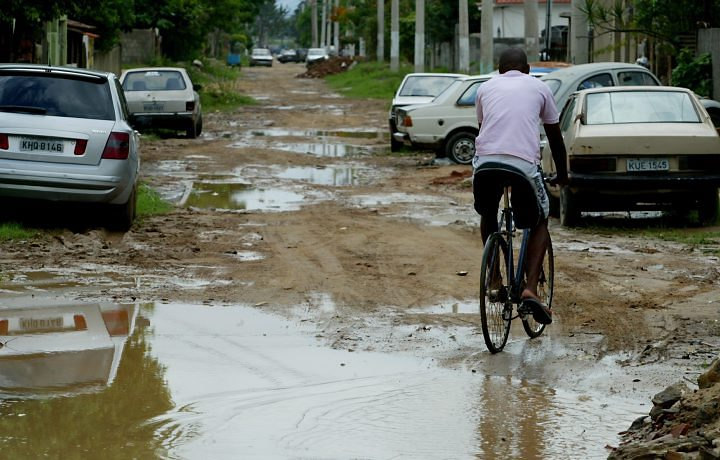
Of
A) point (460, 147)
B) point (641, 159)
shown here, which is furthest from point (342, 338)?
point (460, 147)

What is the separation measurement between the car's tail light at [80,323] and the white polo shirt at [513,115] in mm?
2832

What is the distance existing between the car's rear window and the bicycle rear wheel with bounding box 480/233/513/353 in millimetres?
Answer: 6007

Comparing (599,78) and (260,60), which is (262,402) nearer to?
(599,78)

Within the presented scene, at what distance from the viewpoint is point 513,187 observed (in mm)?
7727

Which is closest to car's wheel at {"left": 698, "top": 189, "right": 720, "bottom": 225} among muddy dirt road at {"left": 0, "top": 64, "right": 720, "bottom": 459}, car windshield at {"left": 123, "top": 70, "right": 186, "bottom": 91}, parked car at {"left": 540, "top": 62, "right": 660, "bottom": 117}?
muddy dirt road at {"left": 0, "top": 64, "right": 720, "bottom": 459}

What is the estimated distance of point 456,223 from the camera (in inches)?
557

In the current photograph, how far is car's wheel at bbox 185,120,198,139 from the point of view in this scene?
27984mm

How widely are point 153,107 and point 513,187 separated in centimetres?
2095

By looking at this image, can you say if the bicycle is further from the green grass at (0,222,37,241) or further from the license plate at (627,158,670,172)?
the green grass at (0,222,37,241)

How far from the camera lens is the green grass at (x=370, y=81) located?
5372 centimetres

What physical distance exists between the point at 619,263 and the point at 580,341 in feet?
10.6

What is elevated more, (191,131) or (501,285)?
(501,285)

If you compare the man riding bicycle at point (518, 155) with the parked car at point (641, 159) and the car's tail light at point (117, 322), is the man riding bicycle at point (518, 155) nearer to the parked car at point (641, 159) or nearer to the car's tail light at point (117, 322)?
the car's tail light at point (117, 322)

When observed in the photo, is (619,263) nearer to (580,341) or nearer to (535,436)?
(580,341)
